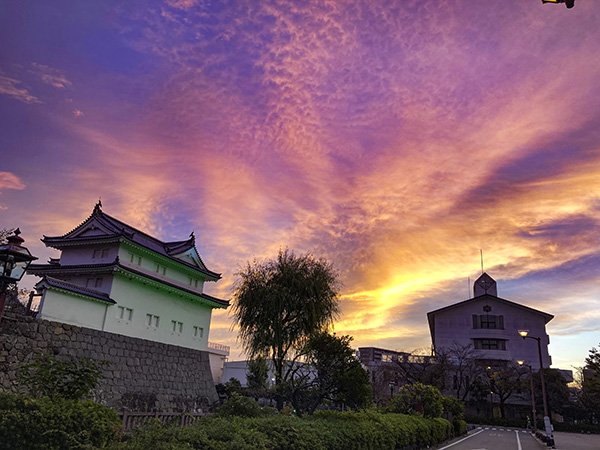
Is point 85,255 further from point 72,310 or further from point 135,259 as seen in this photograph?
point 72,310

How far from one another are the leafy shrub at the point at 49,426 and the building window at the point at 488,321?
56.6m

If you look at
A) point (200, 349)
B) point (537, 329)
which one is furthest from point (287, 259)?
point (537, 329)

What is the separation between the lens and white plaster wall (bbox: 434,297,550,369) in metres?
54.0

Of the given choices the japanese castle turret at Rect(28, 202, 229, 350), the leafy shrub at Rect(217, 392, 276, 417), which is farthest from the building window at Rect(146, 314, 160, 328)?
the leafy shrub at Rect(217, 392, 276, 417)

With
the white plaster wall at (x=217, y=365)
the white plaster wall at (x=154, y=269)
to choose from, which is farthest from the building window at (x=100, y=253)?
the white plaster wall at (x=217, y=365)

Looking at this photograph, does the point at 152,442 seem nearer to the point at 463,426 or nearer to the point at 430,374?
the point at 463,426

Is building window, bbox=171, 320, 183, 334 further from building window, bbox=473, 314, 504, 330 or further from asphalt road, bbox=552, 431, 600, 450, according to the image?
building window, bbox=473, 314, 504, 330

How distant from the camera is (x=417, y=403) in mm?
23594

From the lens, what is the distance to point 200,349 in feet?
107

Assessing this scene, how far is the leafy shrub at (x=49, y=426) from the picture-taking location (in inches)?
254

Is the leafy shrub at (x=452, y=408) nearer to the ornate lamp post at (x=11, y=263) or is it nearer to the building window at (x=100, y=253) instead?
the building window at (x=100, y=253)

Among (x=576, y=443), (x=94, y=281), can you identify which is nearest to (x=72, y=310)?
(x=94, y=281)

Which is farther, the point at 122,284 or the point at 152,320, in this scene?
the point at 152,320

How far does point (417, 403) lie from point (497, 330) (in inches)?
1452
